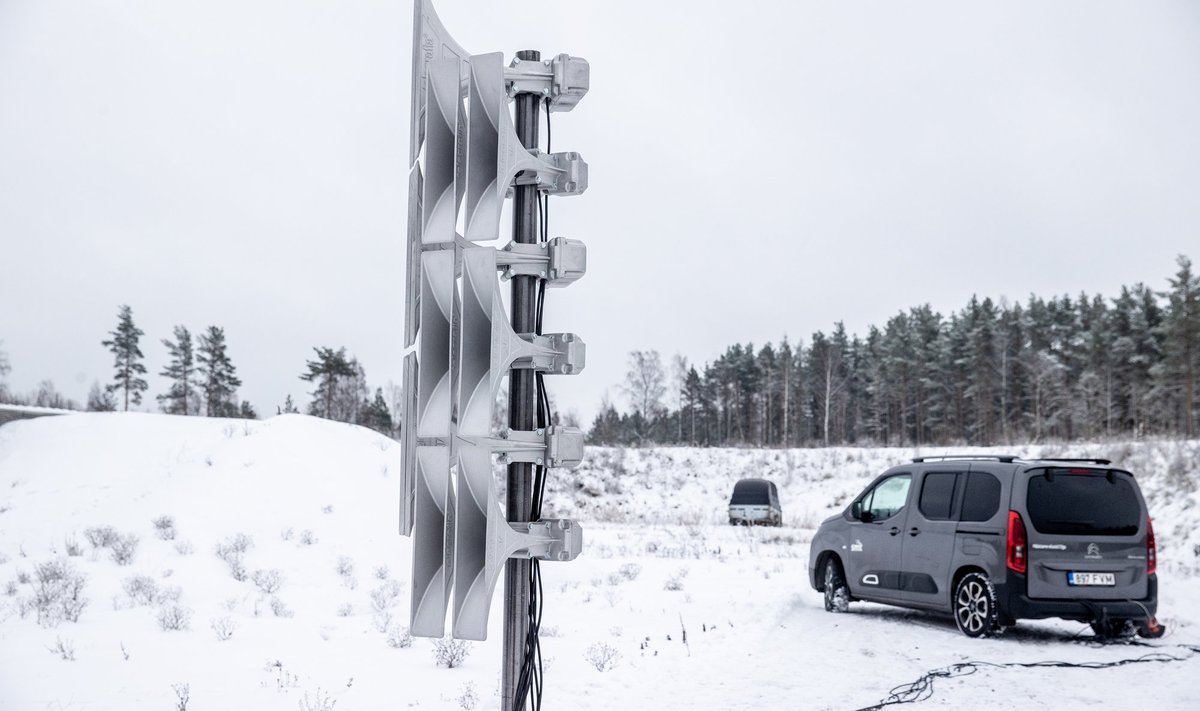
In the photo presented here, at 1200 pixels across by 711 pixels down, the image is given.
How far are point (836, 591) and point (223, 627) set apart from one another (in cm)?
801

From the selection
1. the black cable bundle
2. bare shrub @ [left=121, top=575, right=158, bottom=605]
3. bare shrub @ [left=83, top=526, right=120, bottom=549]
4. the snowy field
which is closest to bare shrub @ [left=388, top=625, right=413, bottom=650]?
the snowy field

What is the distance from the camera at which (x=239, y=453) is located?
20375 mm

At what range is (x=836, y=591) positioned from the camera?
42.9ft

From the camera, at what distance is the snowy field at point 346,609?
7938mm

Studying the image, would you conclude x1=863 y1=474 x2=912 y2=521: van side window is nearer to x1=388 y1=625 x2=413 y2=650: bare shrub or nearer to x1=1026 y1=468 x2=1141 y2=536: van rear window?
x1=1026 y1=468 x2=1141 y2=536: van rear window

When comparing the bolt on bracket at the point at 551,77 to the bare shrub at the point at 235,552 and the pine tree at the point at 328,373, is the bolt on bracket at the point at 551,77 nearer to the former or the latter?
the bare shrub at the point at 235,552

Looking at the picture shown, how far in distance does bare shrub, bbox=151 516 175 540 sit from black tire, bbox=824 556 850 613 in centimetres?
1060

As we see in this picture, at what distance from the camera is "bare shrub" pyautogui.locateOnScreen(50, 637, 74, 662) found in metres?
8.28

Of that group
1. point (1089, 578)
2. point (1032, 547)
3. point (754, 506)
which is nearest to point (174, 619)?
point (1032, 547)

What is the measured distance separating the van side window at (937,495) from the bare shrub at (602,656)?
4614 millimetres

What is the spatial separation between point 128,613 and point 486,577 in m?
8.59

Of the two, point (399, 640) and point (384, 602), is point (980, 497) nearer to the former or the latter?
point (399, 640)

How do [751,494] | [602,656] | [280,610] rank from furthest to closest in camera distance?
[751,494]
[280,610]
[602,656]

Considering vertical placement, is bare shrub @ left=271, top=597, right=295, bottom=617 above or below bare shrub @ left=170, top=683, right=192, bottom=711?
below
